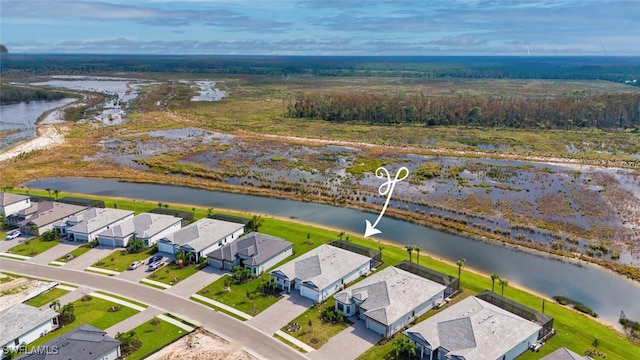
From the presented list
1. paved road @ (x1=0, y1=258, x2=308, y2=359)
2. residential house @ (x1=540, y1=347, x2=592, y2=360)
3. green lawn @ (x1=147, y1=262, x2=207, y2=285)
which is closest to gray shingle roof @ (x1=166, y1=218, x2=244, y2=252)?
green lawn @ (x1=147, y1=262, x2=207, y2=285)

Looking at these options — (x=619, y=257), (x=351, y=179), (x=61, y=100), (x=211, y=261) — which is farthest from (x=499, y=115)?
(x=61, y=100)

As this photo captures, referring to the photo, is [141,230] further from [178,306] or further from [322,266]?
[322,266]

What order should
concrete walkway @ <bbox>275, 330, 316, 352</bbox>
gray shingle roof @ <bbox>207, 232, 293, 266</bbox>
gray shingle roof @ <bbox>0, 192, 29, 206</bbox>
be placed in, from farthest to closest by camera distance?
gray shingle roof @ <bbox>0, 192, 29, 206</bbox> → gray shingle roof @ <bbox>207, 232, 293, 266</bbox> → concrete walkway @ <bbox>275, 330, 316, 352</bbox>

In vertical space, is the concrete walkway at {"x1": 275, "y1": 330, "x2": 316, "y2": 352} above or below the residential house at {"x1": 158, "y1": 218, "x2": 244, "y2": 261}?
below

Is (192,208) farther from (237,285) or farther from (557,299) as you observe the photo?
(557,299)

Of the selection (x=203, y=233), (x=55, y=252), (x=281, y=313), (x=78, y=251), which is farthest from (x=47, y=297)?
(x=281, y=313)

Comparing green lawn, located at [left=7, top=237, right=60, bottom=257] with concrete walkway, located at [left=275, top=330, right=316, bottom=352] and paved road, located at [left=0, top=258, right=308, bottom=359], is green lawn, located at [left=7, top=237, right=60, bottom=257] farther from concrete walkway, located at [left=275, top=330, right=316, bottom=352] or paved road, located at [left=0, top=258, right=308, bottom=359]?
concrete walkway, located at [left=275, top=330, right=316, bottom=352]
